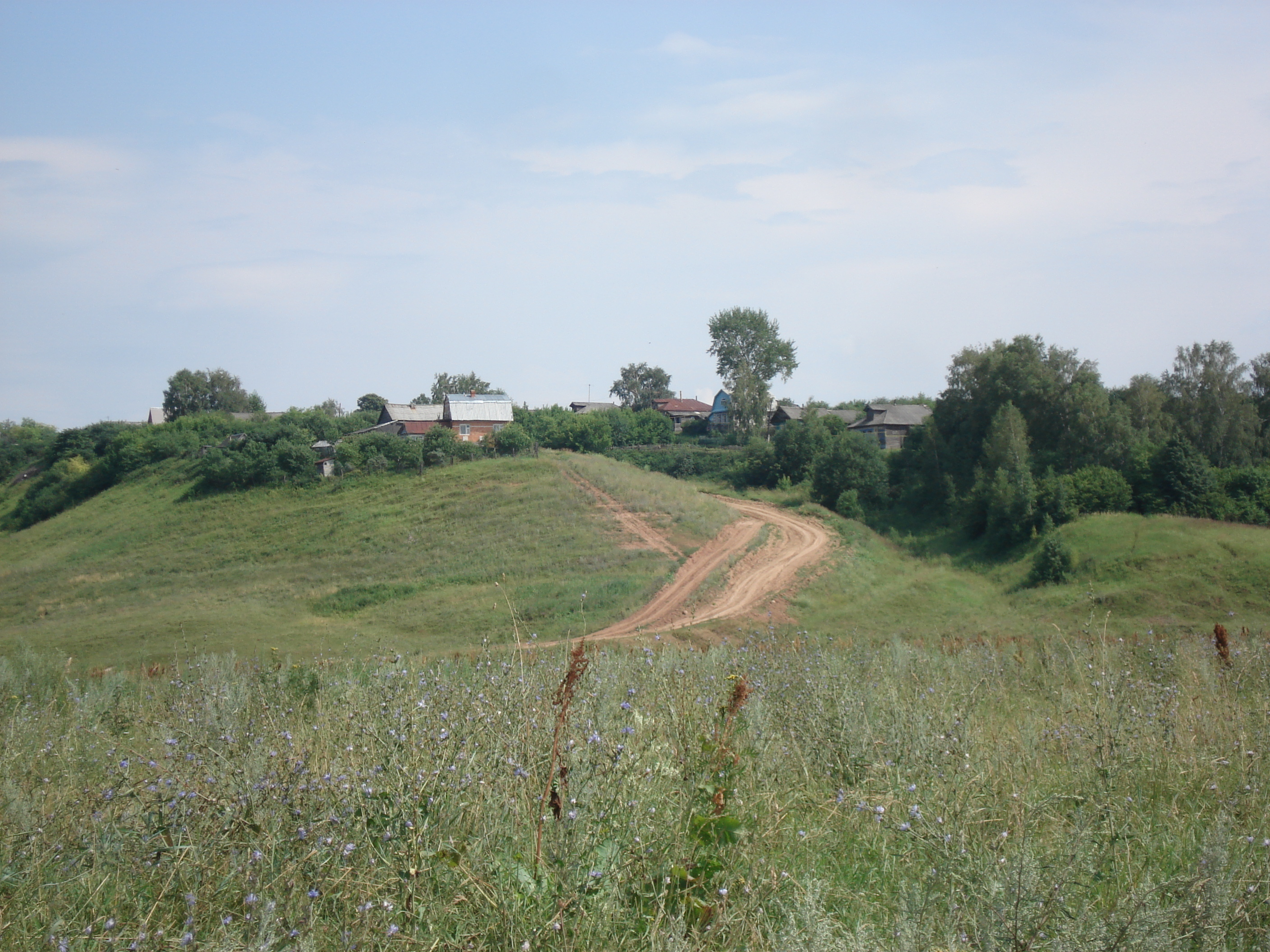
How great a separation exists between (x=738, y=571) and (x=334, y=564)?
1938 centimetres

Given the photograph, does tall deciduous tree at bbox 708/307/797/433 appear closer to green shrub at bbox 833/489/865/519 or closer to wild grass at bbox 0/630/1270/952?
green shrub at bbox 833/489/865/519

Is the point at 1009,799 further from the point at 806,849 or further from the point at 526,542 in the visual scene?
the point at 526,542

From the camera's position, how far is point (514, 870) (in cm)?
277

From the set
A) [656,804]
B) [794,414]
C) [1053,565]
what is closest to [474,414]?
[794,414]

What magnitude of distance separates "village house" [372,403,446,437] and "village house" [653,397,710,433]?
28.1 metres

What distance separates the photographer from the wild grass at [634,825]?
266 centimetres

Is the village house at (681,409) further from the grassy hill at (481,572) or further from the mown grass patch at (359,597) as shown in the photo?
the mown grass patch at (359,597)

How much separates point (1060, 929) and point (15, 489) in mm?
86348

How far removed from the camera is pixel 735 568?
31.0m

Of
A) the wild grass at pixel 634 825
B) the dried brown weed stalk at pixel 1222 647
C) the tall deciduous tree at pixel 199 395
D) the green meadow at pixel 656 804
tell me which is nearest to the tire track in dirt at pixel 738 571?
the dried brown weed stalk at pixel 1222 647

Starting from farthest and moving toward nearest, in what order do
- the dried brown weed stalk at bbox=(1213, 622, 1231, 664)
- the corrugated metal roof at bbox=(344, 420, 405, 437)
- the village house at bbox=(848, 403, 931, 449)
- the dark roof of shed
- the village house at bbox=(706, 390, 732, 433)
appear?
the village house at bbox=(706, 390, 732, 433)
the corrugated metal roof at bbox=(344, 420, 405, 437)
the dark roof of shed
the village house at bbox=(848, 403, 931, 449)
the dried brown weed stalk at bbox=(1213, 622, 1231, 664)

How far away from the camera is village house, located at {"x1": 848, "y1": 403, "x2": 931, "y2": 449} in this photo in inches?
2419

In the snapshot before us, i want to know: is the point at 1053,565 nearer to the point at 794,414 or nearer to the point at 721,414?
the point at 794,414

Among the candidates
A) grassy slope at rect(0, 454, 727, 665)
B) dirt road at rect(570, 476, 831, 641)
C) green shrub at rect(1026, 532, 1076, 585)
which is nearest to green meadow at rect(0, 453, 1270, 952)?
grassy slope at rect(0, 454, 727, 665)
